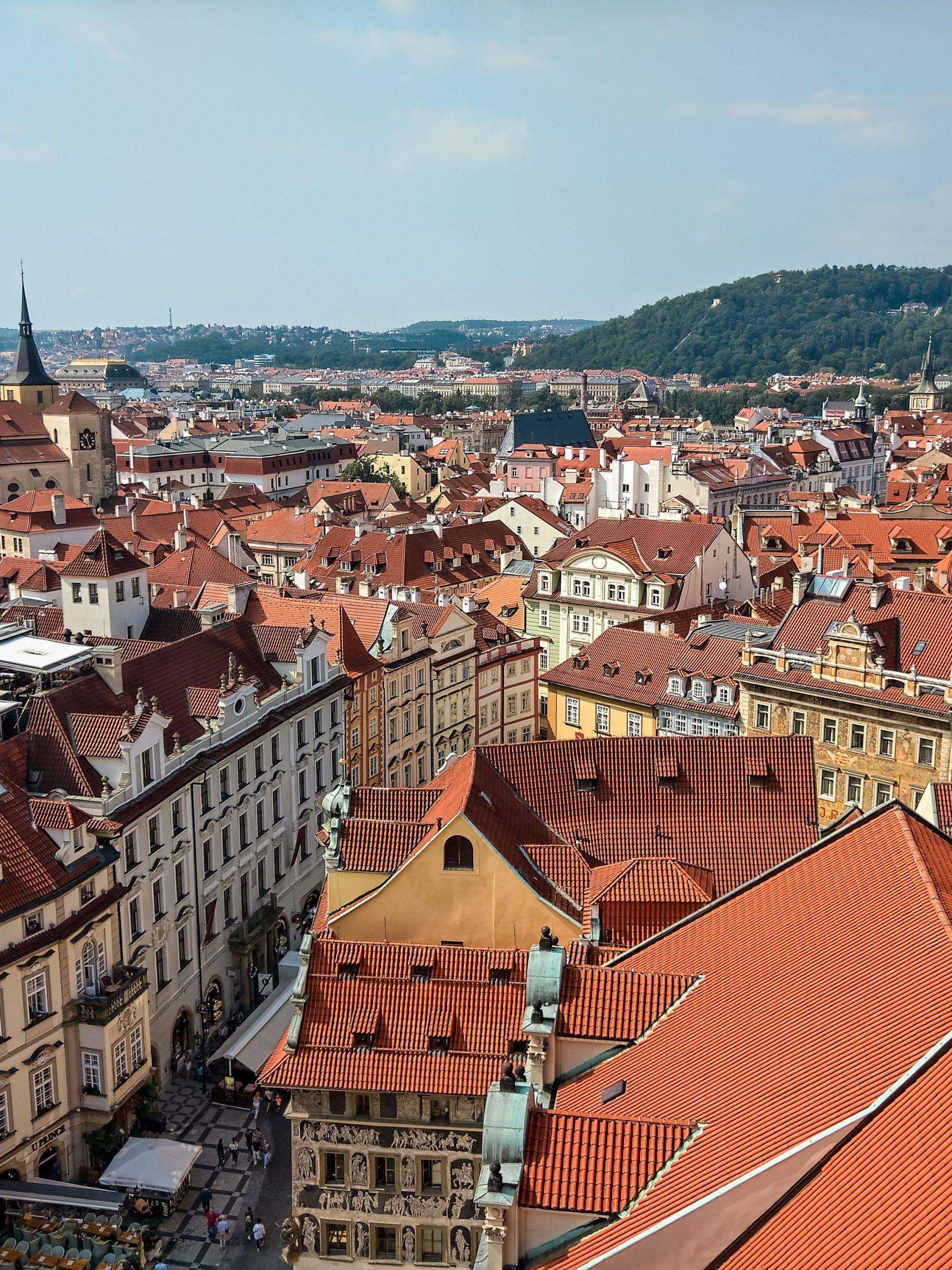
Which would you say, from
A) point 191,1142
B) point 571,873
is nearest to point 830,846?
point 571,873

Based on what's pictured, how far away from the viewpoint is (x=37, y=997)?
3512 centimetres

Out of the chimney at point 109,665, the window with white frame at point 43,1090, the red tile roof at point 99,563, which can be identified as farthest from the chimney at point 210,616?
the window with white frame at point 43,1090

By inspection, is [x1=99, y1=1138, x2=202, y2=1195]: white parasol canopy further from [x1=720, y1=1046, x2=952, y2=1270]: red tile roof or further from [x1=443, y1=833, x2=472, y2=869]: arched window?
[x1=720, y1=1046, x2=952, y2=1270]: red tile roof

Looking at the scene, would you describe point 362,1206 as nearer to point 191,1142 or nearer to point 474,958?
point 474,958

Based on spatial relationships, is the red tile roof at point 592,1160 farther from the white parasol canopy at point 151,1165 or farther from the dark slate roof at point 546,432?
the dark slate roof at point 546,432

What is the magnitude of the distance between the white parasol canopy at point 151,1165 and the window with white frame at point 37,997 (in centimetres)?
465

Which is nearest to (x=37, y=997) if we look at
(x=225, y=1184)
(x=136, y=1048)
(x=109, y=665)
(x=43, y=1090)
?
(x=43, y=1090)

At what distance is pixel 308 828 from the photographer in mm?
55031

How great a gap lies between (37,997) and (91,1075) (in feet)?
10.9

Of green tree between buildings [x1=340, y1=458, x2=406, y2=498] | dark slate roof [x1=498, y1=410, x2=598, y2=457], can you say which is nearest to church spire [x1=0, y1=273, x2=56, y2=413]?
green tree between buildings [x1=340, y1=458, x2=406, y2=498]

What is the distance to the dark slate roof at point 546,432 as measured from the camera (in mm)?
190625

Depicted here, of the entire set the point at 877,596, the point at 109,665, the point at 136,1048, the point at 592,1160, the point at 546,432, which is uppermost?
the point at 546,432

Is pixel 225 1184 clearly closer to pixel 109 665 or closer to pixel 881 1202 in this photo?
pixel 109 665

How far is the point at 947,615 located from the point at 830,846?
3394cm
